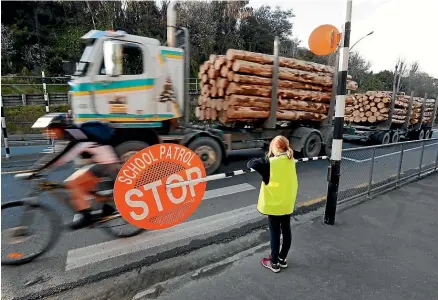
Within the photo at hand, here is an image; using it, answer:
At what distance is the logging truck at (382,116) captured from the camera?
1211 cm

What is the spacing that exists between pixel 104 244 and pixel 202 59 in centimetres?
2065

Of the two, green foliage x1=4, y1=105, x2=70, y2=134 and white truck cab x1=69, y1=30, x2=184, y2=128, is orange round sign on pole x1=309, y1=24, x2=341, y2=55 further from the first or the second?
green foliage x1=4, y1=105, x2=70, y2=134

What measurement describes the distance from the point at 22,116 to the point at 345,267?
50.1 feet

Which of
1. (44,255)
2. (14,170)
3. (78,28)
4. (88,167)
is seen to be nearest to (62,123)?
(88,167)

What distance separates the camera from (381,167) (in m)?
5.83

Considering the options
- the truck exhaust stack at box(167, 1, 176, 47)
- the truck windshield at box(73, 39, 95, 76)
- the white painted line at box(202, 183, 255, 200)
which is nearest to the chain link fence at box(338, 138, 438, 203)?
the white painted line at box(202, 183, 255, 200)

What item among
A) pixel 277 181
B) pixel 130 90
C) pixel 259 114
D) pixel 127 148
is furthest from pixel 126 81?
pixel 277 181

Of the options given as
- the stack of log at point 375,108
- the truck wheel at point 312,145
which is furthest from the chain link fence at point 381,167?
the stack of log at point 375,108

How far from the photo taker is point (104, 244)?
141 inches

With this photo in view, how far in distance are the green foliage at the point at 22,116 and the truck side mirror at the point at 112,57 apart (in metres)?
9.23

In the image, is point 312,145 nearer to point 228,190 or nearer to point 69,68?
point 228,190

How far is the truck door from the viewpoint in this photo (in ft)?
17.8

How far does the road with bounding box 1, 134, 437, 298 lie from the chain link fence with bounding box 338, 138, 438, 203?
0.06ft

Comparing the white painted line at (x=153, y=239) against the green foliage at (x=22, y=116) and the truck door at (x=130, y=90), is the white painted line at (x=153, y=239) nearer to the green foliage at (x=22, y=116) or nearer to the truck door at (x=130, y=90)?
the truck door at (x=130, y=90)
